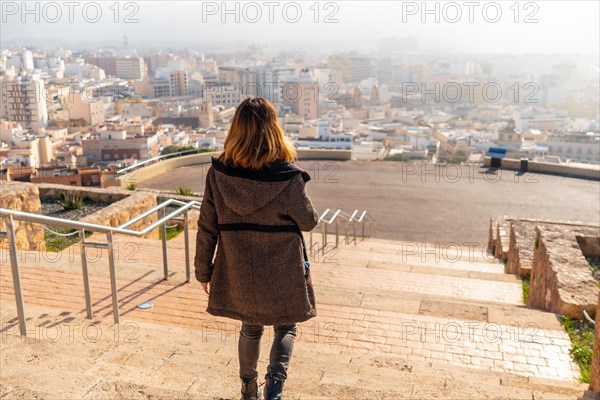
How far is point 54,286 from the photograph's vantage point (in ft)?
15.0

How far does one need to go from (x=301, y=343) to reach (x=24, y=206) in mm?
4727

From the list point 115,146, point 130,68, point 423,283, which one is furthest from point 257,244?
point 130,68

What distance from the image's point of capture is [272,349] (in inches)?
97.1

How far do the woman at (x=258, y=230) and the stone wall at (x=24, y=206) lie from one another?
190 inches

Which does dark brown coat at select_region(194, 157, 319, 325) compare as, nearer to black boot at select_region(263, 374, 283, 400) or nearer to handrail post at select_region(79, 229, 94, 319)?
black boot at select_region(263, 374, 283, 400)

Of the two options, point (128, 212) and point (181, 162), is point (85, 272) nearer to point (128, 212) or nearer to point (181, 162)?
point (128, 212)

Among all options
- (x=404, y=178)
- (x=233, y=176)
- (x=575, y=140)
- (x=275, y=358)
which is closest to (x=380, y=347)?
(x=275, y=358)

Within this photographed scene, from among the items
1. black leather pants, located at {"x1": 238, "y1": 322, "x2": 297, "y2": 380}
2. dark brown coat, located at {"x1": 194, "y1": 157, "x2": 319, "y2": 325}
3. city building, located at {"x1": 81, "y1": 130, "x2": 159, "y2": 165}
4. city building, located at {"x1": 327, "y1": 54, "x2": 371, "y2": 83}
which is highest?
city building, located at {"x1": 327, "y1": 54, "x2": 371, "y2": 83}

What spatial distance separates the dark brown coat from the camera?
2.24m

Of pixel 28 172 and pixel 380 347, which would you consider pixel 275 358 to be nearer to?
pixel 380 347

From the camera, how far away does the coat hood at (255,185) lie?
2.22m

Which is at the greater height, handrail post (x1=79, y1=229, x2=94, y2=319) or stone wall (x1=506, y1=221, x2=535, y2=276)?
handrail post (x1=79, y1=229, x2=94, y2=319)

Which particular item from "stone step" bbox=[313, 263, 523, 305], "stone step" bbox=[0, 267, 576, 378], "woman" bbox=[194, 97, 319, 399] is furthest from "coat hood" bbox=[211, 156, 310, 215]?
"stone step" bbox=[313, 263, 523, 305]

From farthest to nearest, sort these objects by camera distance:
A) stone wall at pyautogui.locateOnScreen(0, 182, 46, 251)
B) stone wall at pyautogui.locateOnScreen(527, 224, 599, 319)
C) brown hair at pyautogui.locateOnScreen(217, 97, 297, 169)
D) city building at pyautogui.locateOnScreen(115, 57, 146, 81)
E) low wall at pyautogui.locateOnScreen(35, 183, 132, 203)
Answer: city building at pyautogui.locateOnScreen(115, 57, 146, 81) < low wall at pyautogui.locateOnScreen(35, 183, 132, 203) < stone wall at pyautogui.locateOnScreen(0, 182, 46, 251) < stone wall at pyautogui.locateOnScreen(527, 224, 599, 319) < brown hair at pyautogui.locateOnScreen(217, 97, 297, 169)
